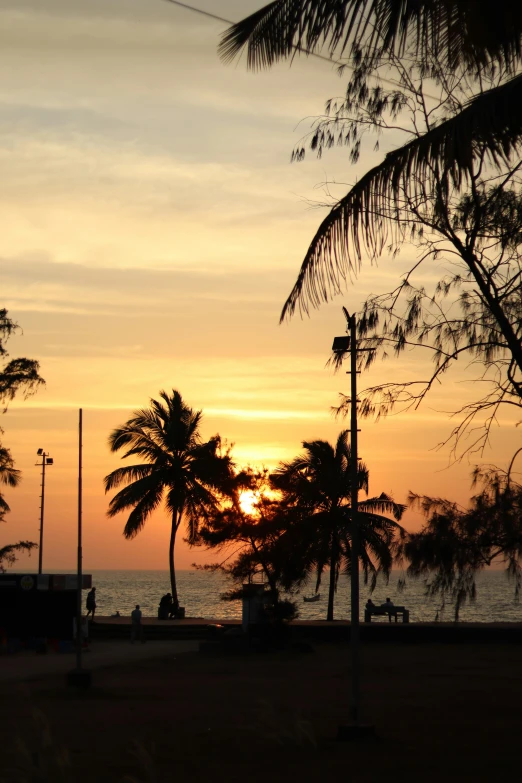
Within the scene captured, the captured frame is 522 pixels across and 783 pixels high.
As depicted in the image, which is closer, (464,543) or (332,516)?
(464,543)

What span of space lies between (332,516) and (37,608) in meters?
13.1

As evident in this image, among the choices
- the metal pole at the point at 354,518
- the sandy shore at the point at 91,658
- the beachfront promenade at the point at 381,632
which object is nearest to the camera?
the metal pole at the point at 354,518

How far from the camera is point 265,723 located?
699 inches

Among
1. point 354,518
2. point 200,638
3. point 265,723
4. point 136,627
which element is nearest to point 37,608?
point 136,627

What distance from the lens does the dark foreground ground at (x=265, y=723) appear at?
1416 centimetres

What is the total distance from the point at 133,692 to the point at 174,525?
26128 millimetres

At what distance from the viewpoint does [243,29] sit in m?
8.05

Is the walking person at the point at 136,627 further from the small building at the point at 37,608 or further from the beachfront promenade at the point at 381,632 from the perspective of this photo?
the small building at the point at 37,608

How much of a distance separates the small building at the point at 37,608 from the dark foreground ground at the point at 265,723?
412 inches

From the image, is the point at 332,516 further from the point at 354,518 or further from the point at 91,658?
the point at 354,518

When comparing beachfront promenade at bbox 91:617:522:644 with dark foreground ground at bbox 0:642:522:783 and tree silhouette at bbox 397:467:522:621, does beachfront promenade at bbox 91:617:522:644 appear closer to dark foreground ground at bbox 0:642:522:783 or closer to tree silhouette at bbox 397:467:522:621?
dark foreground ground at bbox 0:642:522:783

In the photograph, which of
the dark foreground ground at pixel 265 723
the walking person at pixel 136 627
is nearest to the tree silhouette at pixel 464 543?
the dark foreground ground at pixel 265 723

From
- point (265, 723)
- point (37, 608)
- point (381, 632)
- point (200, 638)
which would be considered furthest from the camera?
point (200, 638)

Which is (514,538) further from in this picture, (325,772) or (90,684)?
(90,684)
